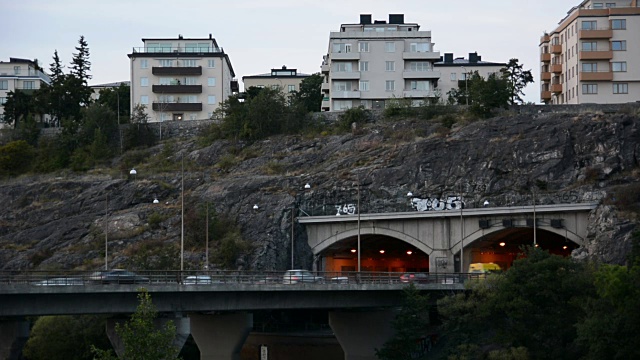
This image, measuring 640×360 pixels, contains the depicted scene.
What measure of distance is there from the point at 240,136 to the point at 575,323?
235 ft

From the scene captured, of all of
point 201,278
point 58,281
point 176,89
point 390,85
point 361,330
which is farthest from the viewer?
point 176,89

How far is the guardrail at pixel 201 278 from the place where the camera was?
2803 inches

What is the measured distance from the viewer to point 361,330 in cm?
9081

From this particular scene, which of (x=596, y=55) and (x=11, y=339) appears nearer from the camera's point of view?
(x=11, y=339)

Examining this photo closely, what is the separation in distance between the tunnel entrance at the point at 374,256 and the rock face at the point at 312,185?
523 centimetres

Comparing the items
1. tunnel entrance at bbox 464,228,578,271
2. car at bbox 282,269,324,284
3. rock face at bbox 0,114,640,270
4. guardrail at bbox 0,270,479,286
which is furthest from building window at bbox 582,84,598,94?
car at bbox 282,269,324,284

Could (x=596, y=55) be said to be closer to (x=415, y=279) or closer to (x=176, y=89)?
(x=176, y=89)

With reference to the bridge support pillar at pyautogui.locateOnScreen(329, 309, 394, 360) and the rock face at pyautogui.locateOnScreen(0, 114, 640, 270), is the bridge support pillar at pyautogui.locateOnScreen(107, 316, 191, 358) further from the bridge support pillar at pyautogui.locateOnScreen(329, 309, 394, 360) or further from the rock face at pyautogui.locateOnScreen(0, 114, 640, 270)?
the rock face at pyautogui.locateOnScreen(0, 114, 640, 270)

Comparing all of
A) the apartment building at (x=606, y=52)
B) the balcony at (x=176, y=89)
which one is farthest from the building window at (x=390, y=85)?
the balcony at (x=176, y=89)

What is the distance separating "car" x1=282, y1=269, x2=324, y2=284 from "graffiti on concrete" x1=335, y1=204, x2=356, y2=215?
24958 mm

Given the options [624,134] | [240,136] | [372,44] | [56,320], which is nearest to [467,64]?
[372,44]

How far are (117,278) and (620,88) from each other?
301ft

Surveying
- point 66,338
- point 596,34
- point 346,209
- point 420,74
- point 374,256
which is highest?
point 596,34

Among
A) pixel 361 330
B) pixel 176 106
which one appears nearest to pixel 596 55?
pixel 176 106
